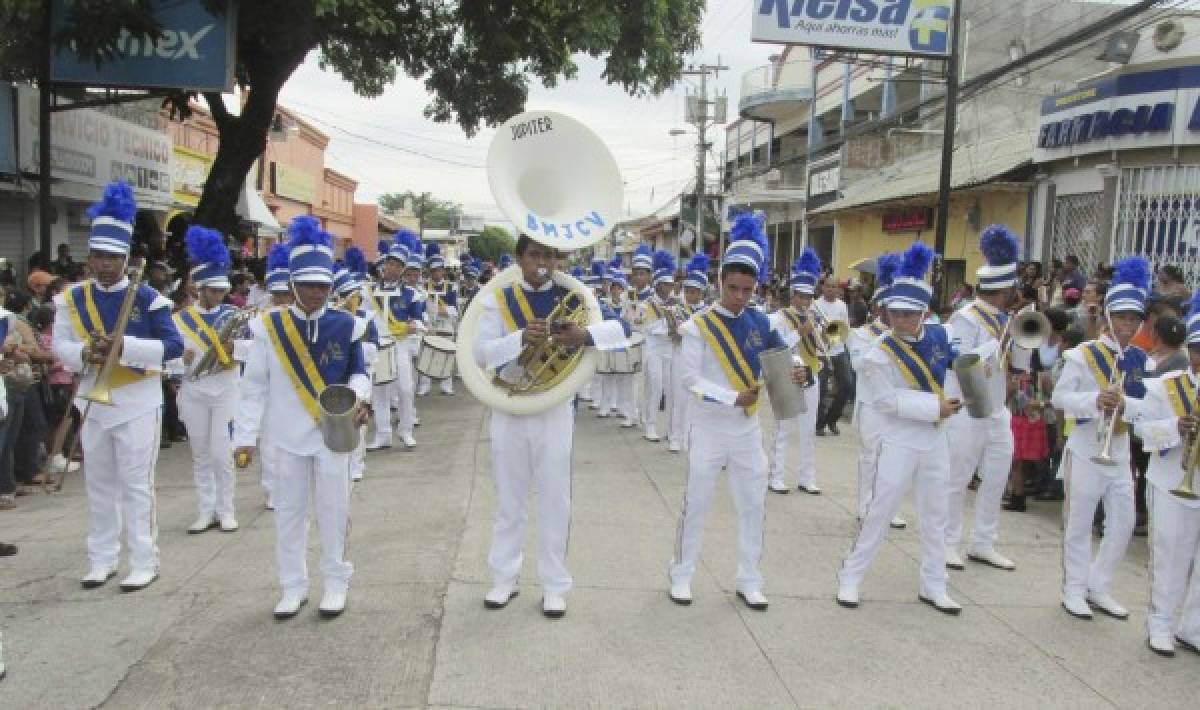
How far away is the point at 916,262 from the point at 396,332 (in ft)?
19.7

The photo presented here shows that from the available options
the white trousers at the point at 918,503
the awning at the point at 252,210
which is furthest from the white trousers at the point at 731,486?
the awning at the point at 252,210

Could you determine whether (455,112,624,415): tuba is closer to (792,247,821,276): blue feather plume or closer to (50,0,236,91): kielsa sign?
(792,247,821,276): blue feather plume

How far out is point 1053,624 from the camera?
5145mm

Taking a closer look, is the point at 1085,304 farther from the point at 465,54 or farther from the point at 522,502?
the point at 465,54

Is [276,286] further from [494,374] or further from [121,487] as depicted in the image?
[494,374]

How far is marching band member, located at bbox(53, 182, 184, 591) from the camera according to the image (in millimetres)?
5281

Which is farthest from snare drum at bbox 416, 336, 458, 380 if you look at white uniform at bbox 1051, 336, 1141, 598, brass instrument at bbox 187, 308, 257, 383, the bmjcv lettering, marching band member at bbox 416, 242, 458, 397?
the bmjcv lettering

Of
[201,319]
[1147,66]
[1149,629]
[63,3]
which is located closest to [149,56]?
[63,3]

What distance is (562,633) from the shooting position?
4.68 metres

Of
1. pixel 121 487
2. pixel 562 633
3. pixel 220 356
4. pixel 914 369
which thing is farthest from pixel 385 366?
pixel 914 369

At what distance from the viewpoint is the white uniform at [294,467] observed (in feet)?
15.9

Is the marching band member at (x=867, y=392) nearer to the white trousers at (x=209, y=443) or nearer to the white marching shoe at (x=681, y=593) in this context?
the white marching shoe at (x=681, y=593)

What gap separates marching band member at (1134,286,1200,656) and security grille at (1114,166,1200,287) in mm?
7890

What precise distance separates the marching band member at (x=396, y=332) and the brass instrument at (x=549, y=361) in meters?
4.68
